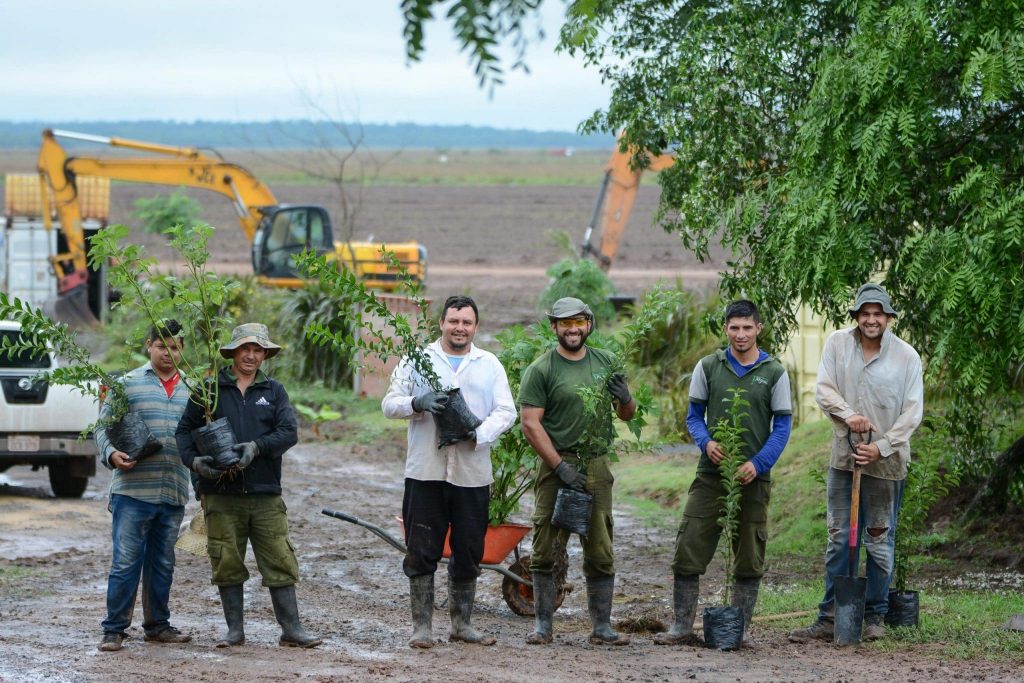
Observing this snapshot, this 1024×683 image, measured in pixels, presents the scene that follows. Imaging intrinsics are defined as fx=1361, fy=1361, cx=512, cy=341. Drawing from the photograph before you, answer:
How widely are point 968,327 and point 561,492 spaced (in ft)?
7.85

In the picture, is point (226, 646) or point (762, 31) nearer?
point (226, 646)

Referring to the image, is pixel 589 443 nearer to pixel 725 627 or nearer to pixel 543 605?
pixel 543 605

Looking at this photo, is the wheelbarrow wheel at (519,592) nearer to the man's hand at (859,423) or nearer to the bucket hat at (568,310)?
the bucket hat at (568,310)

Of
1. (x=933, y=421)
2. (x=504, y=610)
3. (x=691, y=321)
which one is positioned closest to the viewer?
(x=933, y=421)

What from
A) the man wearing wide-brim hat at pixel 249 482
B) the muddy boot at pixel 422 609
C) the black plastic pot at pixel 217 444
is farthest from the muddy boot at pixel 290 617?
the black plastic pot at pixel 217 444

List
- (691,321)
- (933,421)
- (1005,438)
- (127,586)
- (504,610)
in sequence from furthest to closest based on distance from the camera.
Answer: (691,321), (1005,438), (504,610), (933,421), (127,586)

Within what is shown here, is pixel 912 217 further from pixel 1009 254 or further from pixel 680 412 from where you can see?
pixel 680 412

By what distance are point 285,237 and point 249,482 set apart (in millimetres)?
18703

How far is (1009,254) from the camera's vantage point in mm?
7176

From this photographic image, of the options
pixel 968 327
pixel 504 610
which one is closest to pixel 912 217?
pixel 968 327

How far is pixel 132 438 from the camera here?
22.6 ft

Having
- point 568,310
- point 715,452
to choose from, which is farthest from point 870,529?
point 568,310

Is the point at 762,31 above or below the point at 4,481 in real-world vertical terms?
above

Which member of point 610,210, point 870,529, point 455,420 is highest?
point 610,210
